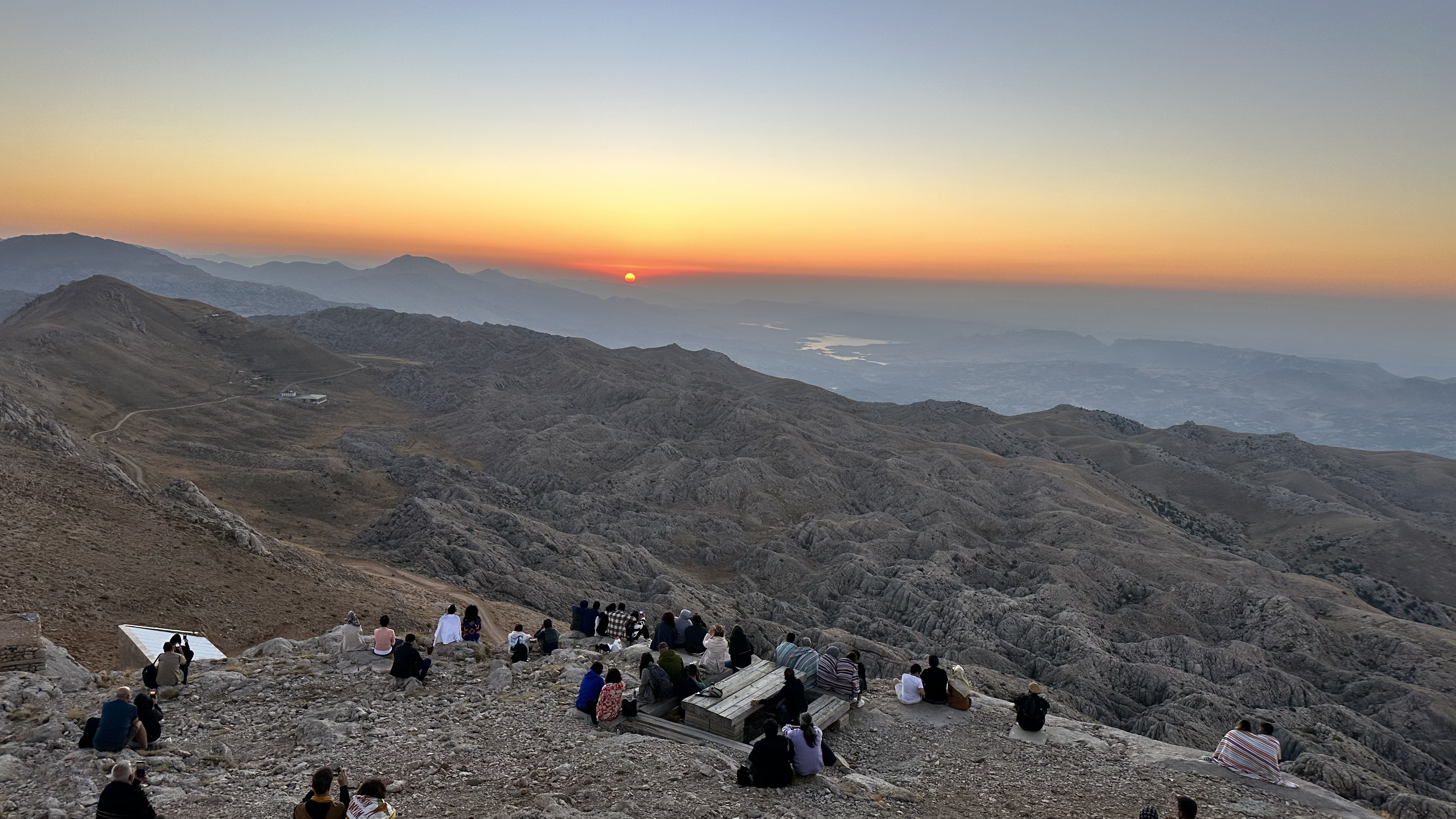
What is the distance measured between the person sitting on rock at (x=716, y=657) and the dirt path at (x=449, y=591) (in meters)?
13.1

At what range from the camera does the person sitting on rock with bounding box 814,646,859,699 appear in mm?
13453

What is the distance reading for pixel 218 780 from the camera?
9.80 metres

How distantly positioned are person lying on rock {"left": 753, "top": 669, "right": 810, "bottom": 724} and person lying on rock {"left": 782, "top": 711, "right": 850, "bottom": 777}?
1219 millimetres

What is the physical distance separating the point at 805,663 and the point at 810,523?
32.4 metres

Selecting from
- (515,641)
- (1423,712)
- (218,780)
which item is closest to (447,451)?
(515,641)

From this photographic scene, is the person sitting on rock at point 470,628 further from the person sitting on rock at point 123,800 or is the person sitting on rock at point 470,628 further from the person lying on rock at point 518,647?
the person sitting on rock at point 123,800

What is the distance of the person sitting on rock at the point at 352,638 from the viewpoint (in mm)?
15117

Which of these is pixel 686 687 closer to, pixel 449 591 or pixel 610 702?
pixel 610 702

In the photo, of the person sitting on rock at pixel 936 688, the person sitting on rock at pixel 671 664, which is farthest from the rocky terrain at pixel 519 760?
the person sitting on rock at pixel 671 664

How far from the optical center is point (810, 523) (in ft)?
151

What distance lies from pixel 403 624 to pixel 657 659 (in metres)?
13.3

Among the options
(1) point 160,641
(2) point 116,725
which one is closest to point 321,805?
(2) point 116,725

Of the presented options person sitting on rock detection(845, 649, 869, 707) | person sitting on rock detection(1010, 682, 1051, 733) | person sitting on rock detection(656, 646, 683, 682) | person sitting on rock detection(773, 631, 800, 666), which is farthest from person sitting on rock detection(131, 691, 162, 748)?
person sitting on rock detection(1010, 682, 1051, 733)

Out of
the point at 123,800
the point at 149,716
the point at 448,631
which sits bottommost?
the point at 448,631
